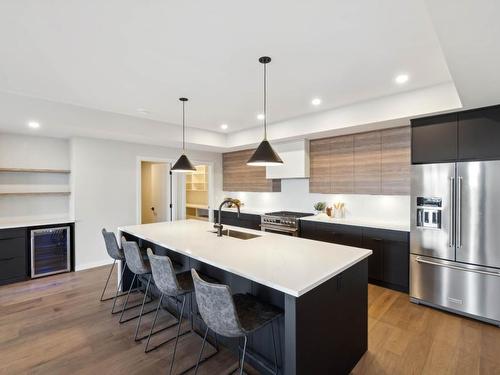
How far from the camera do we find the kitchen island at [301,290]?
158cm

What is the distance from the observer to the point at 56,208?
15.7 ft

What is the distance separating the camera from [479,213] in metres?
2.80

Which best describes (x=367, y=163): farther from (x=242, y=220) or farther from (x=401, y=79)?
(x=242, y=220)

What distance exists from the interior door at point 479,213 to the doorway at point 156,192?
17.0 feet

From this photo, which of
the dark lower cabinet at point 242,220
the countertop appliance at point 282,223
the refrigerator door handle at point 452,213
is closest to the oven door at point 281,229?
the countertop appliance at point 282,223

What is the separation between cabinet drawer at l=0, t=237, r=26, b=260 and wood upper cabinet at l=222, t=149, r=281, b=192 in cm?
406

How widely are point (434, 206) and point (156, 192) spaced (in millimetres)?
5641

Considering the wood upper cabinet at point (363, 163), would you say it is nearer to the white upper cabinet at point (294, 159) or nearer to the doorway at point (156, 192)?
the white upper cabinet at point (294, 159)

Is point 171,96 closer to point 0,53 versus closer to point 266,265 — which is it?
point 0,53

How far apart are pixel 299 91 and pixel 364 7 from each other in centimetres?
155

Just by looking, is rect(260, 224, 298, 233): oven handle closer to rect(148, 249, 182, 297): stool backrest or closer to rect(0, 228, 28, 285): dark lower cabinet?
rect(148, 249, 182, 297): stool backrest

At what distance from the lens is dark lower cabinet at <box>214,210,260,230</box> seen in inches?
217

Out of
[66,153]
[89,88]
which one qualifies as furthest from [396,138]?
[66,153]

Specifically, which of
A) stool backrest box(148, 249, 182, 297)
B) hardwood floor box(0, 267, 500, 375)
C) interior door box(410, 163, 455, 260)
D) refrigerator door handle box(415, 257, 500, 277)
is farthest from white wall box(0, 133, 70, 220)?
refrigerator door handle box(415, 257, 500, 277)
